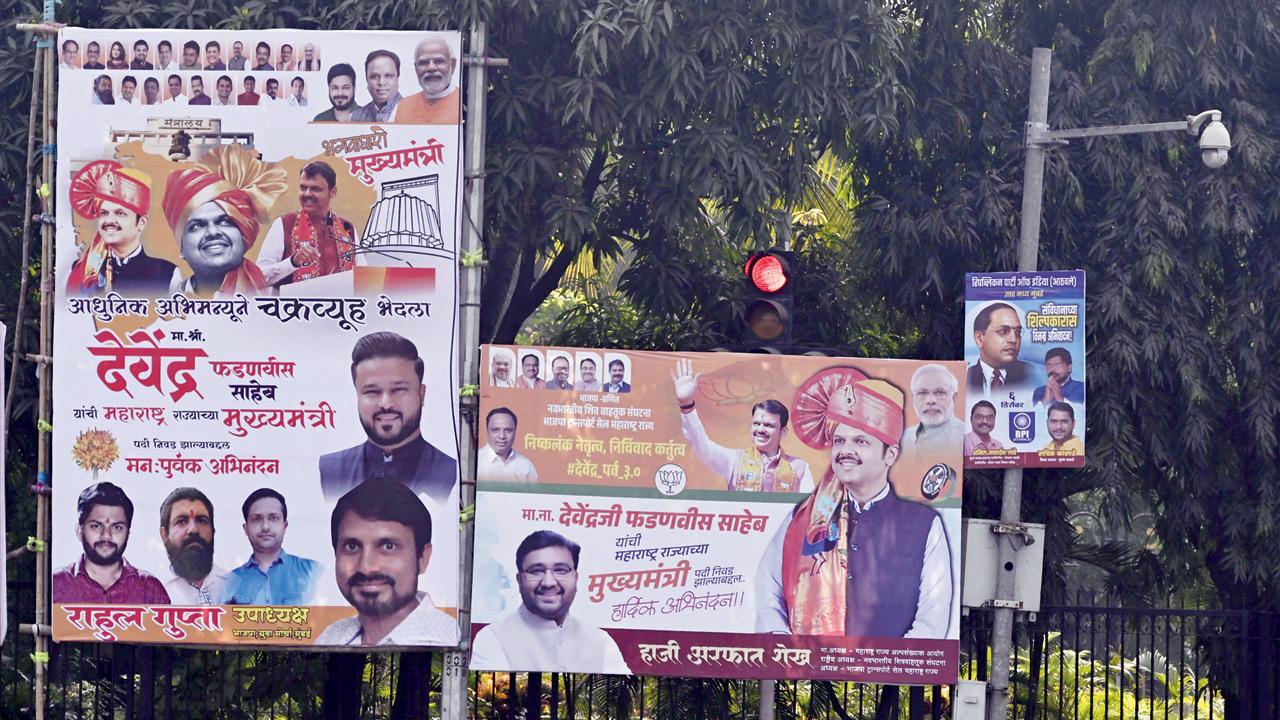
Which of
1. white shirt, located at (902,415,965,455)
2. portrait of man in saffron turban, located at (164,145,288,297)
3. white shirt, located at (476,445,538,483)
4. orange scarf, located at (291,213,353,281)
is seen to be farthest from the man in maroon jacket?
white shirt, located at (902,415,965,455)

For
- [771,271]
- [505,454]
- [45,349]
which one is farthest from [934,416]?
[45,349]

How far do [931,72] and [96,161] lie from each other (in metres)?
6.67

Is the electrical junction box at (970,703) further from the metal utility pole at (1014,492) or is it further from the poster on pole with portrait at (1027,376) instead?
the poster on pole with portrait at (1027,376)

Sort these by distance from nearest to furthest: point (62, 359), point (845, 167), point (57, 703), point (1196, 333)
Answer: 1. point (62, 359)
2. point (1196, 333)
3. point (845, 167)
4. point (57, 703)

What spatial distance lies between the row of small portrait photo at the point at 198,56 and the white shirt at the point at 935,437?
493cm

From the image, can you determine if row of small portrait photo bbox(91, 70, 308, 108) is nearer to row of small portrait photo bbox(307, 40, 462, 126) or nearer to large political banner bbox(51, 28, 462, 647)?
large political banner bbox(51, 28, 462, 647)

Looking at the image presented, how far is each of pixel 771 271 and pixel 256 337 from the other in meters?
3.67

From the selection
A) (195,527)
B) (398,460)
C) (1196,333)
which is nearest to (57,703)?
(195,527)

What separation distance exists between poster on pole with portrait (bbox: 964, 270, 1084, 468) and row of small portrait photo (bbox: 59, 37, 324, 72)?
5.10m

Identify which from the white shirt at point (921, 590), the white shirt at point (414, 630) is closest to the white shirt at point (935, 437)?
the white shirt at point (921, 590)

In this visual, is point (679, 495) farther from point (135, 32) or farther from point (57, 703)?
point (57, 703)

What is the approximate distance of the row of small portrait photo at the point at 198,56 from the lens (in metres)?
9.84

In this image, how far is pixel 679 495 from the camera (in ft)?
32.9

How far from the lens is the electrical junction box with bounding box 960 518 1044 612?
10281 millimetres
